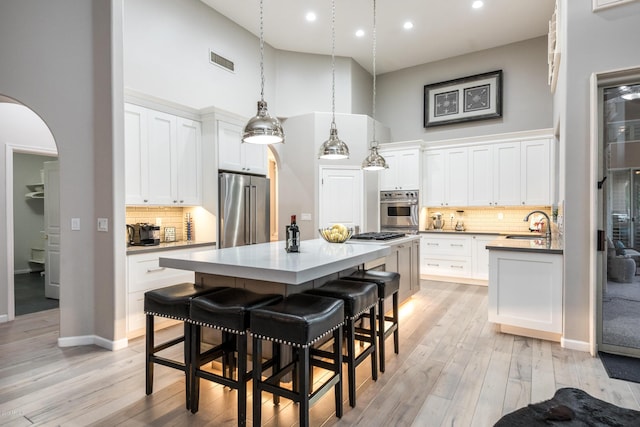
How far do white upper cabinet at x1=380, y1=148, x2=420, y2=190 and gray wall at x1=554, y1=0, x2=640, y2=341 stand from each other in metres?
3.13

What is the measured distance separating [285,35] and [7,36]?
390 centimetres

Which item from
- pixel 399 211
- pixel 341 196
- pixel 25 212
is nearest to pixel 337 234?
pixel 341 196

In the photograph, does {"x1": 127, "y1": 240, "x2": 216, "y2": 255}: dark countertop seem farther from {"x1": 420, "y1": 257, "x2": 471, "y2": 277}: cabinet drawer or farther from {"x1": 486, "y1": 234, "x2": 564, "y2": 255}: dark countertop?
{"x1": 420, "y1": 257, "x2": 471, "y2": 277}: cabinet drawer

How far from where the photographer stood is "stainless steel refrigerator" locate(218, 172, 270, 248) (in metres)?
4.52

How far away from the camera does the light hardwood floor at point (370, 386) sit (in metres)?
2.12

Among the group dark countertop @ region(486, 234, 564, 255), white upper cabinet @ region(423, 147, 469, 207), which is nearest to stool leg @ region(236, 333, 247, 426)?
dark countertop @ region(486, 234, 564, 255)

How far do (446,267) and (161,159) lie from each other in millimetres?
4707

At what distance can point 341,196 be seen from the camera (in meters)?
6.18

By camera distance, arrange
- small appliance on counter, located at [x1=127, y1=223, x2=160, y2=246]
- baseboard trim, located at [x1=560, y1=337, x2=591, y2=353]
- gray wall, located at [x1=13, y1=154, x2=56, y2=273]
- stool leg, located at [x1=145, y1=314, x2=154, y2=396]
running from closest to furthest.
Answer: stool leg, located at [x1=145, y1=314, x2=154, y2=396], baseboard trim, located at [x1=560, y1=337, x2=591, y2=353], small appliance on counter, located at [x1=127, y1=223, x2=160, y2=246], gray wall, located at [x1=13, y1=154, x2=56, y2=273]

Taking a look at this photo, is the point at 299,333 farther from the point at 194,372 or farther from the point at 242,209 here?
the point at 242,209

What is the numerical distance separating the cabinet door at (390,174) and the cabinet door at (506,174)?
1.63 metres

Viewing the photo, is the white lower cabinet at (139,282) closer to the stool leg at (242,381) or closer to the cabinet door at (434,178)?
the stool leg at (242,381)

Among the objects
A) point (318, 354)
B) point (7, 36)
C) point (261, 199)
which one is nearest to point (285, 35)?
point (261, 199)

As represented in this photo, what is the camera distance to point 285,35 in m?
5.93
